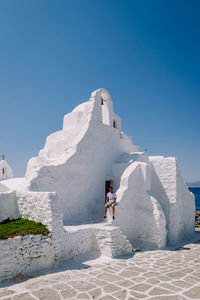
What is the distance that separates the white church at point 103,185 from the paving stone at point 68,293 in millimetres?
2466

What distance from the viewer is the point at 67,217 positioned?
374 inches

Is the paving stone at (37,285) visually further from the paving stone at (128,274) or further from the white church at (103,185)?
the paving stone at (128,274)

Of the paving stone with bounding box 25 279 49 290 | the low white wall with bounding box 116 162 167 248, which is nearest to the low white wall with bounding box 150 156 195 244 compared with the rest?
the low white wall with bounding box 116 162 167 248

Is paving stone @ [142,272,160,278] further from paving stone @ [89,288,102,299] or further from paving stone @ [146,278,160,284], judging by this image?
paving stone @ [89,288,102,299]

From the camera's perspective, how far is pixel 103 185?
11.6m

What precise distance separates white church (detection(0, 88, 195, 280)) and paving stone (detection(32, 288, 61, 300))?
7.52 ft

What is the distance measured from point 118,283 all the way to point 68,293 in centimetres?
130

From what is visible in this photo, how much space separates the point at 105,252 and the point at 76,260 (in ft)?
3.58

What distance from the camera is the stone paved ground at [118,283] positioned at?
16.5ft

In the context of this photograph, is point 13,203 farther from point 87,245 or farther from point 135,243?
point 135,243

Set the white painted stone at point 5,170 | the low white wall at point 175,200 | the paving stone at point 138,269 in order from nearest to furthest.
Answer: the paving stone at point 138,269, the low white wall at point 175,200, the white painted stone at point 5,170

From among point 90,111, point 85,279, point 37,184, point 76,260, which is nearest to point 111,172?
point 90,111

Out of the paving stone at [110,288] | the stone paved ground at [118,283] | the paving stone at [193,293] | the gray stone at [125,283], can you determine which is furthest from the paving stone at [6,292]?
the paving stone at [193,293]

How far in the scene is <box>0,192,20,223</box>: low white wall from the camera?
746 centimetres
